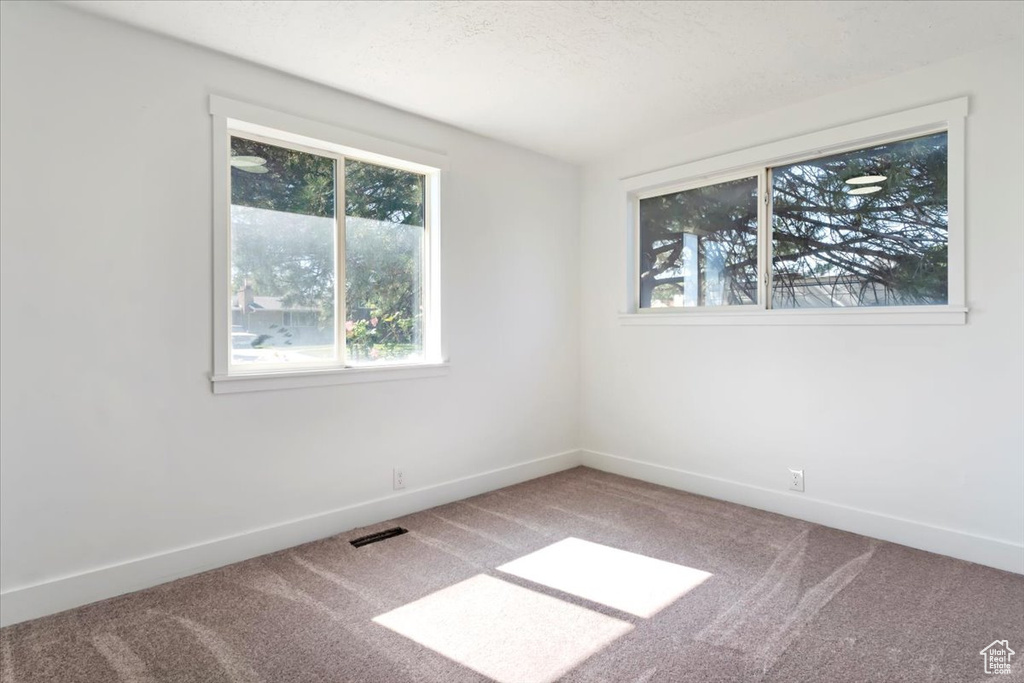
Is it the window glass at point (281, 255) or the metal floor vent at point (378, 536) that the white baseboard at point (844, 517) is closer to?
the metal floor vent at point (378, 536)

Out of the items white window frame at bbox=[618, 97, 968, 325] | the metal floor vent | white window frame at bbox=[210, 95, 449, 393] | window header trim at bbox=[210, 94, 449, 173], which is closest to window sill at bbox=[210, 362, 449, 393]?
white window frame at bbox=[210, 95, 449, 393]

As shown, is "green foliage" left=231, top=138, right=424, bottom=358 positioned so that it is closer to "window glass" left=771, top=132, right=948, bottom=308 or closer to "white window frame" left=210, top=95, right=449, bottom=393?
"white window frame" left=210, top=95, right=449, bottom=393

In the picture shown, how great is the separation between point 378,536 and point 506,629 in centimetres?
120

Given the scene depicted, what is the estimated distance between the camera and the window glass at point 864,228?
3018 millimetres

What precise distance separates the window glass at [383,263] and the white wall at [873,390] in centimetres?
170

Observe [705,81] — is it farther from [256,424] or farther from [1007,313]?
[256,424]

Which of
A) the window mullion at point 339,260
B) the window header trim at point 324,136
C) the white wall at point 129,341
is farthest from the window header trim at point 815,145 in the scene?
the window mullion at point 339,260

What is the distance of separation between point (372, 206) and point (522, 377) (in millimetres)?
1716

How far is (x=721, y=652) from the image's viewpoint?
204 cm

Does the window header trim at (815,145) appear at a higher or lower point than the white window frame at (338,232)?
higher

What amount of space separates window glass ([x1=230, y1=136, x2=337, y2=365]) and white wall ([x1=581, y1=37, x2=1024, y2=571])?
2.34 m

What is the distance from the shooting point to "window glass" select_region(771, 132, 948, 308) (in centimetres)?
302

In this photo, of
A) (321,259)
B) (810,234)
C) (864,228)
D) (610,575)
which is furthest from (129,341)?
(864,228)

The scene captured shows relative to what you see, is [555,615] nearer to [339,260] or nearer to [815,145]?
[339,260]
